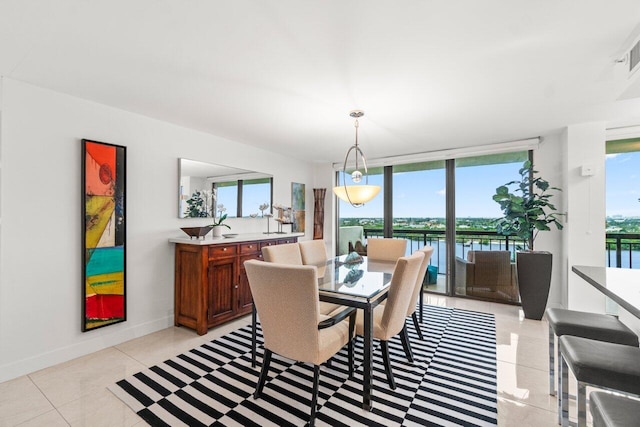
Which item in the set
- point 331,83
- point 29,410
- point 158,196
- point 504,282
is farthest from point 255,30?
point 504,282

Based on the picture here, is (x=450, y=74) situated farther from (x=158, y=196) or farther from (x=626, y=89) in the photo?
(x=158, y=196)

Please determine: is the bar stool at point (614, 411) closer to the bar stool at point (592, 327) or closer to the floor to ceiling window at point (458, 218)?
the bar stool at point (592, 327)

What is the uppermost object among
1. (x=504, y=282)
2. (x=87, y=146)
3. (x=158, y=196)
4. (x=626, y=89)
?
(x=626, y=89)

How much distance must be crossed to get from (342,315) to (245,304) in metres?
2.00

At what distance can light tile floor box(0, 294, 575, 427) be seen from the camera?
1753 mm

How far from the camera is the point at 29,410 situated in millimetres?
1828

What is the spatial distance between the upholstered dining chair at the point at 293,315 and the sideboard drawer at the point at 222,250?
4.82 feet

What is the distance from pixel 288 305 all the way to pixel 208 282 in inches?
67.8

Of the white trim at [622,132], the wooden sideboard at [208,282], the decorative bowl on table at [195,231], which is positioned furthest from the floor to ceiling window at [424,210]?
the decorative bowl on table at [195,231]

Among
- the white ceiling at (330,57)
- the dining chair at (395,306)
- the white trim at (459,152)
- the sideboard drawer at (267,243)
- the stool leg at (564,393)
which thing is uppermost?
the white ceiling at (330,57)

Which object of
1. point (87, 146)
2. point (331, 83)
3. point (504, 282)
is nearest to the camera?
point (331, 83)

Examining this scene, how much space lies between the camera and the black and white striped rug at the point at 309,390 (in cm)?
175

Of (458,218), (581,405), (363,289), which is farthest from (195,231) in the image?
(458,218)

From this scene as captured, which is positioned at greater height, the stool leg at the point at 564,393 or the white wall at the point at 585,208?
the white wall at the point at 585,208
